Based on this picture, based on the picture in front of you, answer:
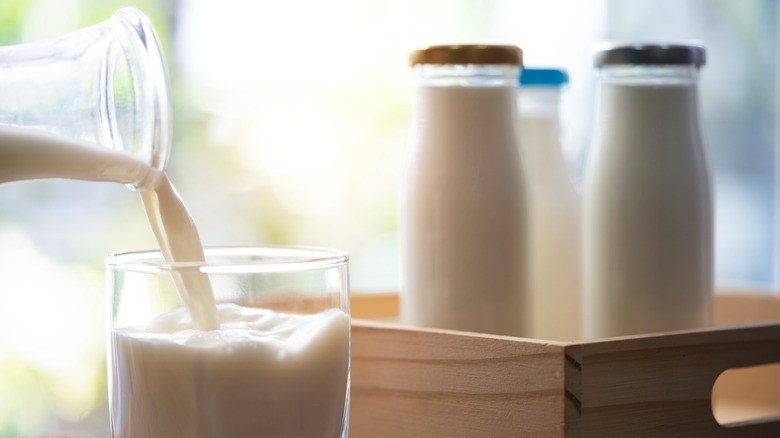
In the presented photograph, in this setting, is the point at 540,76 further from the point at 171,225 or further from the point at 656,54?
the point at 171,225

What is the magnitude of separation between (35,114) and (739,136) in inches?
82.2

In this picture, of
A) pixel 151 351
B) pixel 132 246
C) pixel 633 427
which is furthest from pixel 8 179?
pixel 132 246

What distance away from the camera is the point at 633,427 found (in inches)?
25.4

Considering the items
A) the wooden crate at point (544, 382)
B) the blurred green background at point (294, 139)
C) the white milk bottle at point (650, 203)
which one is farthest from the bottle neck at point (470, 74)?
the blurred green background at point (294, 139)

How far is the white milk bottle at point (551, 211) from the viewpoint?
2.93ft

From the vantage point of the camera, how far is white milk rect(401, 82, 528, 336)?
0.76m

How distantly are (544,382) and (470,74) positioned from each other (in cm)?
28

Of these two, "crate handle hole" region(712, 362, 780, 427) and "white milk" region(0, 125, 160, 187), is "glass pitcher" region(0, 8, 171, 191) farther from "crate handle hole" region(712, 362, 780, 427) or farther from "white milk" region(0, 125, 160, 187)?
"crate handle hole" region(712, 362, 780, 427)

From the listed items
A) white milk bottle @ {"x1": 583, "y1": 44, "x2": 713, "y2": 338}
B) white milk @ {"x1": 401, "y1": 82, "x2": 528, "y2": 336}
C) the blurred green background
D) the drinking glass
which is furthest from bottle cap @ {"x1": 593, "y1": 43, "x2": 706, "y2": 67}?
the blurred green background

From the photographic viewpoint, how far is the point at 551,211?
907 mm

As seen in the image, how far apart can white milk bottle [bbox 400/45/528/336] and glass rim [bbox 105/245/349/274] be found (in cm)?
13

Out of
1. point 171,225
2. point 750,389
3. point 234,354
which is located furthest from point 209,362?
point 750,389

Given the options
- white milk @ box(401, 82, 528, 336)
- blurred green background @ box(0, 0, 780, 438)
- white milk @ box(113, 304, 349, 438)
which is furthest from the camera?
blurred green background @ box(0, 0, 780, 438)

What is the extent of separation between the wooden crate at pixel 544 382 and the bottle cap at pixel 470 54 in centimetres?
22
